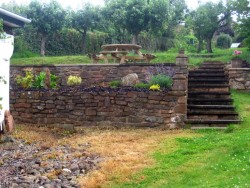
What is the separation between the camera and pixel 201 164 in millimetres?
6484

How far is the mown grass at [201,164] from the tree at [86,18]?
13.7 metres

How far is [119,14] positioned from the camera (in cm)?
2009

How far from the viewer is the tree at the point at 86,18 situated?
21141mm

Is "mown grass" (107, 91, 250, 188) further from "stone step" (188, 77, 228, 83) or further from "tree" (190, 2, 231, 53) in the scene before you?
"tree" (190, 2, 231, 53)

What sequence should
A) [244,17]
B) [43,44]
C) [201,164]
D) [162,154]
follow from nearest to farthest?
[201,164]
[162,154]
[244,17]
[43,44]

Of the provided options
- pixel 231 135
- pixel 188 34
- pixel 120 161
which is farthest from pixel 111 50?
pixel 188 34

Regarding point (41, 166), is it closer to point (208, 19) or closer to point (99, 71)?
point (99, 71)

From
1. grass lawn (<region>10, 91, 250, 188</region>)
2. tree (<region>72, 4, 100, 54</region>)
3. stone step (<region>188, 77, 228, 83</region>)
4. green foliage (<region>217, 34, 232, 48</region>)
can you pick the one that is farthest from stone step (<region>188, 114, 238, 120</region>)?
green foliage (<region>217, 34, 232, 48</region>)

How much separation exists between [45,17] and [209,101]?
445 inches

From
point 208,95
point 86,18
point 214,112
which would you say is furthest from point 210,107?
point 86,18

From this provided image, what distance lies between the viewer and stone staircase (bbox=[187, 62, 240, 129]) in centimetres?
1011

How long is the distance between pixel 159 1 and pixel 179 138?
12.9 metres

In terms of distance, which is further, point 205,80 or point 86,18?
point 86,18

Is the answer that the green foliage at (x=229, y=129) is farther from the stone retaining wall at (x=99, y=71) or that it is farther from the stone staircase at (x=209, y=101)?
the stone retaining wall at (x=99, y=71)
